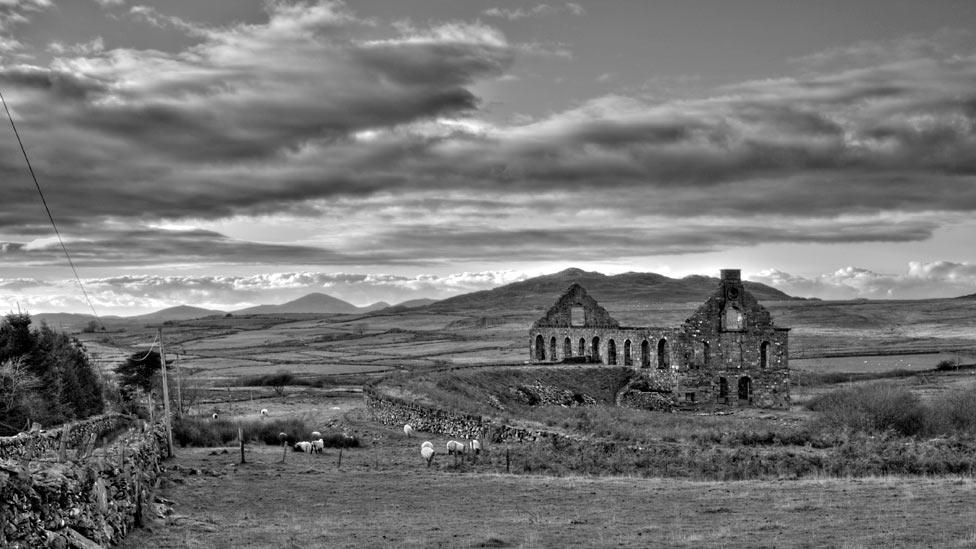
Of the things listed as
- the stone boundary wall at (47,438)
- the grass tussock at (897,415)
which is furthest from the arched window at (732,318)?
the stone boundary wall at (47,438)

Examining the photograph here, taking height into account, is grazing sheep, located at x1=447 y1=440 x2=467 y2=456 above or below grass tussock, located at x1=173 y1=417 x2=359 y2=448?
above

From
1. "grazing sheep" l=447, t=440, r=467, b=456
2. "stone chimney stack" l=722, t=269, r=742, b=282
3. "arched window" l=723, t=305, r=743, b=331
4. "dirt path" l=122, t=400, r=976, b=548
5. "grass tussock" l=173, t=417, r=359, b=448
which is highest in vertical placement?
"stone chimney stack" l=722, t=269, r=742, b=282

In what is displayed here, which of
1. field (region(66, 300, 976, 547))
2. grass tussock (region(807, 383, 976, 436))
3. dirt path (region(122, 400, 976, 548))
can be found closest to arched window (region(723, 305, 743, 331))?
field (region(66, 300, 976, 547))

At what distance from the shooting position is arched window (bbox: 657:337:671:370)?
64875 mm

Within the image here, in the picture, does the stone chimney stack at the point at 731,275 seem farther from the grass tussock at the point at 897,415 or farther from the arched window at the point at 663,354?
the grass tussock at the point at 897,415

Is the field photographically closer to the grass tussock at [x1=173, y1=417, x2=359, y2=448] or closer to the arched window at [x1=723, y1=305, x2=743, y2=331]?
the grass tussock at [x1=173, y1=417, x2=359, y2=448]

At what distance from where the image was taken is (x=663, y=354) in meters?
65.7

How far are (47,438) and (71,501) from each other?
25386 millimetres

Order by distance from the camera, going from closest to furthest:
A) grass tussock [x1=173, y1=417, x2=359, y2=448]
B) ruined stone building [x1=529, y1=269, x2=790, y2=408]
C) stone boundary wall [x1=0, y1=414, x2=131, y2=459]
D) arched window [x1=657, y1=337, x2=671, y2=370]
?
stone boundary wall [x1=0, y1=414, x2=131, y2=459] < grass tussock [x1=173, y1=417, x2=359, y2=448] < ruined stone building [x1=529, y1=269, x2=790, y2=408] < arched window [x1=657, y1=337, x2=671, y2=370]

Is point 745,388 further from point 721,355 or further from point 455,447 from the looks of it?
point 455,447

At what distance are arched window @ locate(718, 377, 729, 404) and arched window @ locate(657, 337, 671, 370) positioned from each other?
4.13 m

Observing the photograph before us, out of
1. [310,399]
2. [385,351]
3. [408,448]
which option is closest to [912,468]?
[408,448]

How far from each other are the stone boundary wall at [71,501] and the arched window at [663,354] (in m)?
46.2

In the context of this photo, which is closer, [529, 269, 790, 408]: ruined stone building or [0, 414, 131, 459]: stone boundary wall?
[0, 414, 131, 459]: stone boundary wall
